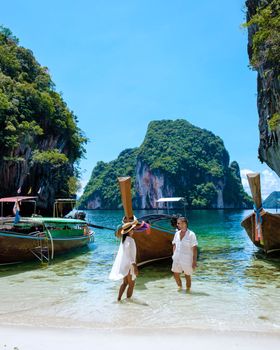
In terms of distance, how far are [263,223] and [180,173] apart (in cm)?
9470

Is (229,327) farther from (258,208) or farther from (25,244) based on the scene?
(25,244)

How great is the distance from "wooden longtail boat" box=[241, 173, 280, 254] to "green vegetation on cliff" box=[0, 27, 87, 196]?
17542mm

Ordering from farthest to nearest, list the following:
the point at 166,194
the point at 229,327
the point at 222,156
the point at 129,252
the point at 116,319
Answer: the point at 222,156, the point at 166,194, the point at 129,252, the point at 116,319, the point at 229,327

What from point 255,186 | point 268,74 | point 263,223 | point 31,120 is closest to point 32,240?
point 255,186

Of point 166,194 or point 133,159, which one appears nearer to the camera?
point 166,194

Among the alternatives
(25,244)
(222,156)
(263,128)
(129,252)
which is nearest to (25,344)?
(129,252)

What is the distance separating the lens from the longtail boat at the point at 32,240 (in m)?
11.4

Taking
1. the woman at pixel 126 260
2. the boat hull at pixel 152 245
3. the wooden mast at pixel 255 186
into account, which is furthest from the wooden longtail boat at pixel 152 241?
the woman at pixel 126 260

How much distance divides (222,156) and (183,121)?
882 inches

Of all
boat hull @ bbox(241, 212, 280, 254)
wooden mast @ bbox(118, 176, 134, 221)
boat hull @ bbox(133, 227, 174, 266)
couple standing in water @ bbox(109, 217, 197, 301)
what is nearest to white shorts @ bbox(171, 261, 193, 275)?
couple standing in water @ bbox(109, 217, 197, 301)

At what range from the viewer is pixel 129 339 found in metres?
4.14

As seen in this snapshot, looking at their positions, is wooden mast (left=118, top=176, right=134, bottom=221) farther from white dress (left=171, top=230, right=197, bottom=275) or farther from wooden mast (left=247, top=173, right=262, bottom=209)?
wooden mast (left=247, top=173, right=262, bottom=209)

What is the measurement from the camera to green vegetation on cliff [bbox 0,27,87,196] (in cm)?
2406

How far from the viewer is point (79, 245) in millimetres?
16484
